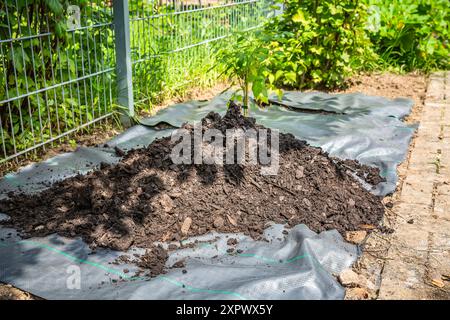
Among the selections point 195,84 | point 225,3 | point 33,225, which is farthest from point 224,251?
point 225,3

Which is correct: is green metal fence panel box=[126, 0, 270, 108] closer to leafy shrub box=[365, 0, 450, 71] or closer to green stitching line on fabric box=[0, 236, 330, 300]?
leafy shrub box=[365, 0, 450, 71]

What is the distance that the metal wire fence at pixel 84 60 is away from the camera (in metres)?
4.35

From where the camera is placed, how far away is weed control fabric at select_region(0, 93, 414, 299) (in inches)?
108

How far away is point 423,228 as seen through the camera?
351 cm

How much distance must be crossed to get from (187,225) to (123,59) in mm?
2584

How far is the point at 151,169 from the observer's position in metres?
3.62

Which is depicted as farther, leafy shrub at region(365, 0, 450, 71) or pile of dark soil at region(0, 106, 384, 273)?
leafy shrub at region(365, 0, 450, 71)

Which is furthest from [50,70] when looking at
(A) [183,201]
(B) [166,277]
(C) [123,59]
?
(B) [166,277]

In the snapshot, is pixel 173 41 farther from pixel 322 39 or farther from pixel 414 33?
pixel 414 33

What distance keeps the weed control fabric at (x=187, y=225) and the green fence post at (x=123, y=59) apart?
124 centimetres

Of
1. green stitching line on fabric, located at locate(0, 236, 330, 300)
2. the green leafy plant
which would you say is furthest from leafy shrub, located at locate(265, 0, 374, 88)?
green stitching line on fabric, located at locate(0, 236, 330, 300)

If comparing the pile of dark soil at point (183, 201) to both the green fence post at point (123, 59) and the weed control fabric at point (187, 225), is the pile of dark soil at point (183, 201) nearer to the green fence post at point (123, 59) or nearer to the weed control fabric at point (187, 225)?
the weed control fabric at point (187, 225)
